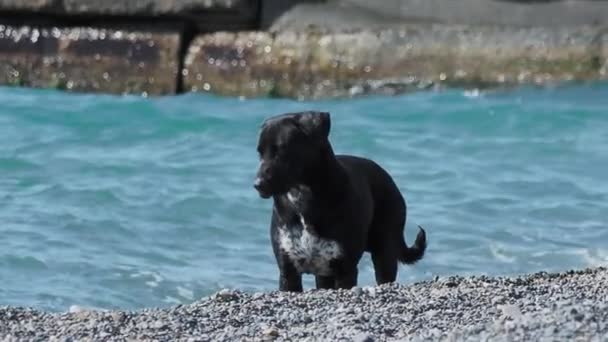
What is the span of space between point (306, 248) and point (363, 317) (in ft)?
2.61

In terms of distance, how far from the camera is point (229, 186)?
10.4 metres

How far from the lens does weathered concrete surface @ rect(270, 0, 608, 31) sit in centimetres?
1344

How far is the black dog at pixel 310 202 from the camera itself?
20.3 ft

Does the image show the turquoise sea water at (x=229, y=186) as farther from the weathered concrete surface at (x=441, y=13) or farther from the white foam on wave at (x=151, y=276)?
the weathered concrete surface at (x=441, y=13)

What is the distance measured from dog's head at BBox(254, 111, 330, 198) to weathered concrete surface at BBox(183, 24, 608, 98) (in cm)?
704

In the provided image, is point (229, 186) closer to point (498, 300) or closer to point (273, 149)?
point (273, 149)

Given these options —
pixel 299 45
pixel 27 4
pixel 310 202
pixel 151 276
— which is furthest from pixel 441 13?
pixel 310 202

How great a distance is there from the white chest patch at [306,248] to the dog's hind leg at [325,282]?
6.3 inches

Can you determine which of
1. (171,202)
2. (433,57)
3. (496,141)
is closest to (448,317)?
(171,202)

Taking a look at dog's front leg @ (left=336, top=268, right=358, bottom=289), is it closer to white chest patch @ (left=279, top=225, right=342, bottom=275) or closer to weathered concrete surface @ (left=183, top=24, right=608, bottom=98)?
white chest patch @ (left=279, top=225, right=342, bottom=275)

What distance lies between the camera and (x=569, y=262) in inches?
332

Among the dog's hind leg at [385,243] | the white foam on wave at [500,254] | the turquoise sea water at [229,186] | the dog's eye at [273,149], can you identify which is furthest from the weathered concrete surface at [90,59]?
the dog's eye at [273,149]

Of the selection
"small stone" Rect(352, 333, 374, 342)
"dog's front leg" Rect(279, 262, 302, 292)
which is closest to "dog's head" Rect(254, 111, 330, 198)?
"dog's front leg" Rect(279, 262, 302, 292)

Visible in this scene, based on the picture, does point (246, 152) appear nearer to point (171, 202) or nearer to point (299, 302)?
point (171, 202)
